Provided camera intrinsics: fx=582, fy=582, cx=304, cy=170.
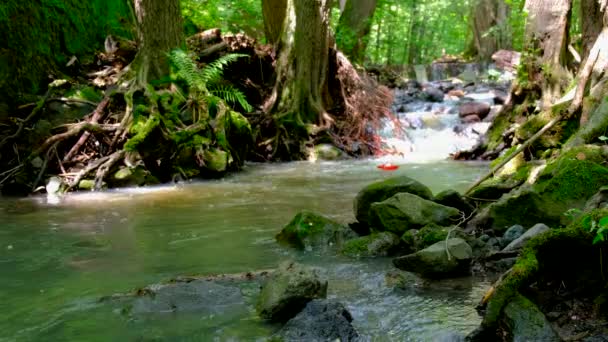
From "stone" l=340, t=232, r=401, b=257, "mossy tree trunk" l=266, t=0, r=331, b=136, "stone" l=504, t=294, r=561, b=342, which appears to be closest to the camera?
"stone" l=504, t=294, r=561, b=342

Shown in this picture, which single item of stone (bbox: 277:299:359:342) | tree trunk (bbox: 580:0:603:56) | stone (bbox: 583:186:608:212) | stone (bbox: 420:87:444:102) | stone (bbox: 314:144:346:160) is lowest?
stone (bbox: 314:144:346:160)

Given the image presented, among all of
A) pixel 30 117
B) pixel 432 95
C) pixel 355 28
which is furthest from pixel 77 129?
pixel 355 28

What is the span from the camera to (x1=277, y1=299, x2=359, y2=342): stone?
290cm

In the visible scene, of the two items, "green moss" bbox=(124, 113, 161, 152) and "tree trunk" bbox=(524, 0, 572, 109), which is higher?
"tree trunk" bbox=(524, 0, 572, 109)

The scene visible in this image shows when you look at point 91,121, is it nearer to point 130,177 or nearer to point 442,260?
point 130,177

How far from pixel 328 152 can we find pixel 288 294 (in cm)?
908

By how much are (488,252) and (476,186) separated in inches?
66.2

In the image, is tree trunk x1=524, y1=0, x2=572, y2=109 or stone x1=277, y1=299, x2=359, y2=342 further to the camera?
tree trunk x1=524, y1=0, x2=572, y2=109

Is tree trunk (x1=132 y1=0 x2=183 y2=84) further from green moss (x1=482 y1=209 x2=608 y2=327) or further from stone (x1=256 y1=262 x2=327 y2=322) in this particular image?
green moss (x1=482 y1=209 x2=608 y2=327)

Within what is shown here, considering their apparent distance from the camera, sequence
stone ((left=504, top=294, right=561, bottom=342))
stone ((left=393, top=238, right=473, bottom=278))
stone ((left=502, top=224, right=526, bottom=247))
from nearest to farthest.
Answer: stone ((left=504, top=294, right=561, bottom=342))
stone ((left=393, top=238, right=473, bottom=278))
stone ((left=502, top=224, right=526, bottom=247))

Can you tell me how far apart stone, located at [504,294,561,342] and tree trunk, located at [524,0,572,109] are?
24.8ft

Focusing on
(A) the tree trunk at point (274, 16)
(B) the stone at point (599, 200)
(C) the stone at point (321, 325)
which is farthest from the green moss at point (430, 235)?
(A) the tree trunk at point (274, 16)

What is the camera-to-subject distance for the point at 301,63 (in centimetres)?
1266

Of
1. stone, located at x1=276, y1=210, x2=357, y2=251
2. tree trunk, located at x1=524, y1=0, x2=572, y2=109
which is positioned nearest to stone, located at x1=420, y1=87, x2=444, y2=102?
tree trunk, located at x1=524, y1=0, x2=572, y2=109
